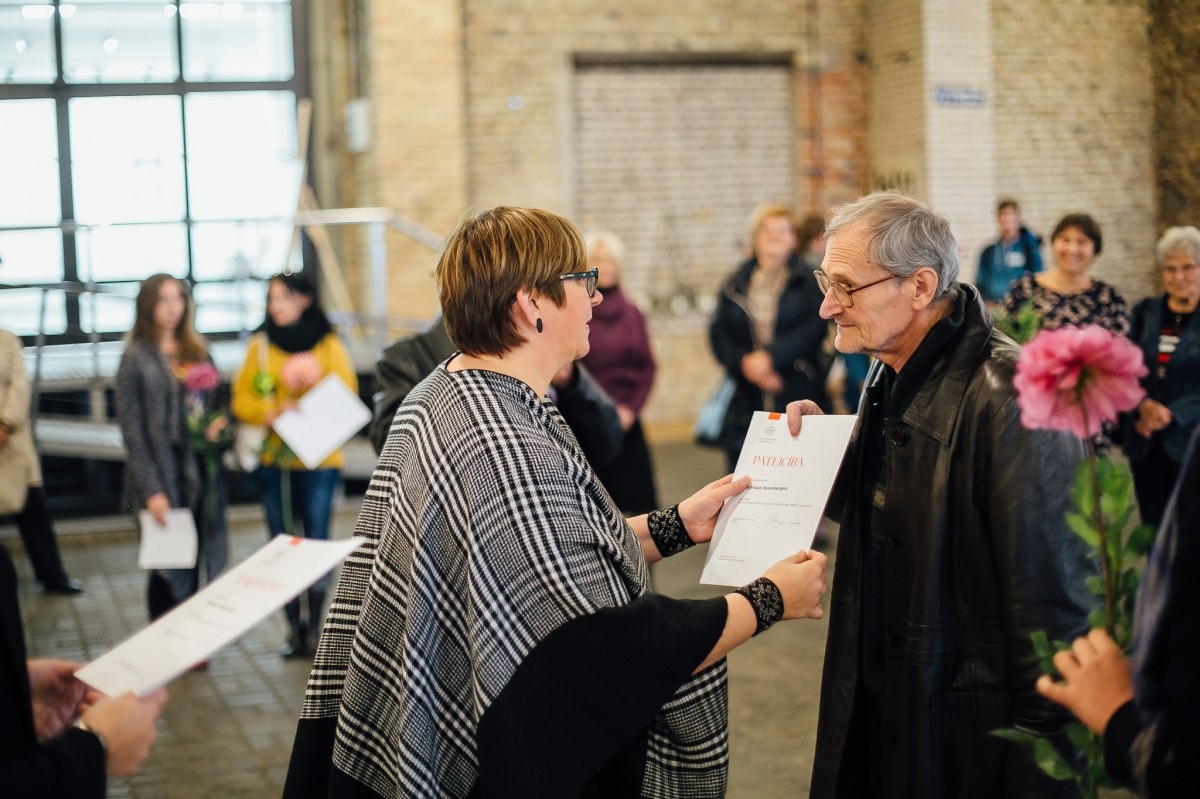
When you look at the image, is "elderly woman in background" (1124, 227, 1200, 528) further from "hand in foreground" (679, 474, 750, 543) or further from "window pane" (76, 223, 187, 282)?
"window pane" (76, 223, 187, 282)

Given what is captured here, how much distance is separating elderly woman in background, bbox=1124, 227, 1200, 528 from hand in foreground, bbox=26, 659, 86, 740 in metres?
4.71

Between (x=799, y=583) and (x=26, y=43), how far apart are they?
11296 millimetres

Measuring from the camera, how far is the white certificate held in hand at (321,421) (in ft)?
19.8

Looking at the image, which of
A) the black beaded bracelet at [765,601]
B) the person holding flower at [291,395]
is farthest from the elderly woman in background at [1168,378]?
the black beaded bracelet at [765,601]

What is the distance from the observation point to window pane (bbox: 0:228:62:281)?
38.7 ft

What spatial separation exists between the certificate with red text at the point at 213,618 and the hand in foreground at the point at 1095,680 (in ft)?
3.88

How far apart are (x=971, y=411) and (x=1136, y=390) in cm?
67

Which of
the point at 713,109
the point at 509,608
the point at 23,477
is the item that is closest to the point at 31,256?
the point at 23,477

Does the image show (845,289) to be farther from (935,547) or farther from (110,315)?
(110,315)

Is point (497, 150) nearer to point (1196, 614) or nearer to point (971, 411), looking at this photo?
point (971, 411)

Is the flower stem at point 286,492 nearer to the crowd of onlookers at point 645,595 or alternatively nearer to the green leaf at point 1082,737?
the crowd of onlookers at point 645,595

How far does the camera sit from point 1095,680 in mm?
1717

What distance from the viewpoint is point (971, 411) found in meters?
2.43

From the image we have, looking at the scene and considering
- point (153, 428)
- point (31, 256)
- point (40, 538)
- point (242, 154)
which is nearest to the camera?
point (153, 428)
